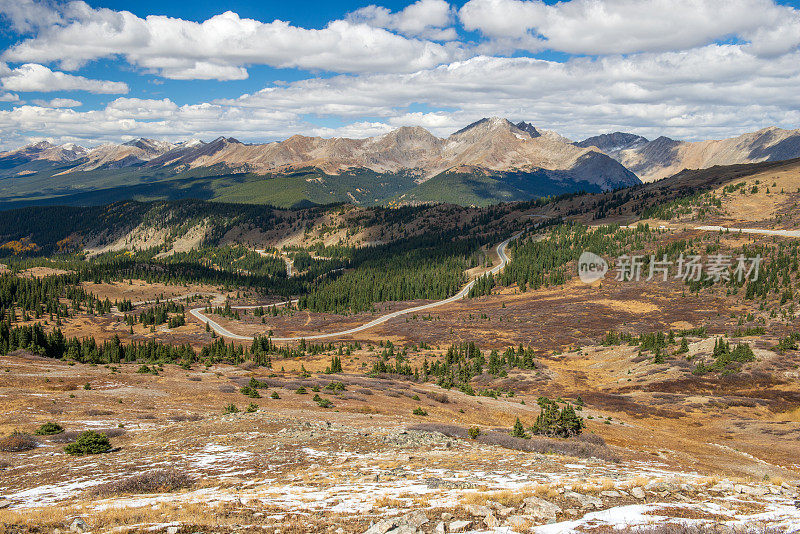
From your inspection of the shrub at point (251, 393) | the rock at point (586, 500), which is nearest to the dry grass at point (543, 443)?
the rock at point (586, 500)

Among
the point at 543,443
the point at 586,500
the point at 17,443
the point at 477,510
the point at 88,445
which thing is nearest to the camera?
the point at 477,510

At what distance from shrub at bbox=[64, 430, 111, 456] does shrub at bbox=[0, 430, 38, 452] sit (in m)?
2.91

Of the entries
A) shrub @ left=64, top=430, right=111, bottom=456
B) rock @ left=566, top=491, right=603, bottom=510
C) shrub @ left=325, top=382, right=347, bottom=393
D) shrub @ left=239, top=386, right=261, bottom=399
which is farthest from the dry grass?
shrub @ left=325, top=382, right=347, bottom=393

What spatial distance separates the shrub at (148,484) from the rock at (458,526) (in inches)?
550

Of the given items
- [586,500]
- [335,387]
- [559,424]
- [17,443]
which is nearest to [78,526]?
[586,500]

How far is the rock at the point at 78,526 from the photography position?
575 inches

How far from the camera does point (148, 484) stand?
2138cm

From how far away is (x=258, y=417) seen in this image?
3806 centimetres

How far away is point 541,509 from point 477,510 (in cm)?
240

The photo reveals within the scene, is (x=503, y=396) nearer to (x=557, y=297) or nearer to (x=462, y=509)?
(x=462, y=509)

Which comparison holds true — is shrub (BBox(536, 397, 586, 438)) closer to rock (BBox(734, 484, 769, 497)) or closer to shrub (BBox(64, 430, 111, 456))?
rock (BBox(734, 484, 769, 497))

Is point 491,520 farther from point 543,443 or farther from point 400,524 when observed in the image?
point 543,443


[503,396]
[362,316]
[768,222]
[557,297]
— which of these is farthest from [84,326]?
[768,222]

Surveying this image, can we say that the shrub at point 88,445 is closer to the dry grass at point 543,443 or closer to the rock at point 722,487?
the dry grass at point 543,443
